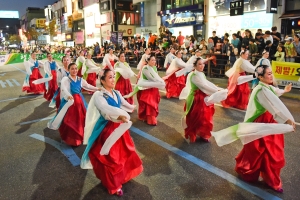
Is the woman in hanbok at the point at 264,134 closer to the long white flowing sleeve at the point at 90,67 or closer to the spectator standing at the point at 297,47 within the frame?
the spectator standing at the point at 297,47

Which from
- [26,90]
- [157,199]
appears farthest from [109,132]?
[26,90]

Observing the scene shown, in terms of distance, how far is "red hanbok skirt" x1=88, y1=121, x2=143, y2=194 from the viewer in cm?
361

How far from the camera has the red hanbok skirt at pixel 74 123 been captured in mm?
5516

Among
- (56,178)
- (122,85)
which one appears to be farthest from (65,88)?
(122,85)

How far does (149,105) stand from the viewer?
6734mm

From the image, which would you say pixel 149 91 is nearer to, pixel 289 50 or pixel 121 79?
pixel 121 79

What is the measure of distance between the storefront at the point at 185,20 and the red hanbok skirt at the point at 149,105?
14026 millimetres

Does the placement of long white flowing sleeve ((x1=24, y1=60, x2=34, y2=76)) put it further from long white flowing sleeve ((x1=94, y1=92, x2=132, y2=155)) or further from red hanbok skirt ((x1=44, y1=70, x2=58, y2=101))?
long white flowing sleeve ((x1=94, y1=92, x2=132, y2=155))

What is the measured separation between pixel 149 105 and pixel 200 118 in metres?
1.68

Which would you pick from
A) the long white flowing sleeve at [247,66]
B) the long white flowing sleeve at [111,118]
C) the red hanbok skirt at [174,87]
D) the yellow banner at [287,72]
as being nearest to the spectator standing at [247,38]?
the yellow banner at [287,72]

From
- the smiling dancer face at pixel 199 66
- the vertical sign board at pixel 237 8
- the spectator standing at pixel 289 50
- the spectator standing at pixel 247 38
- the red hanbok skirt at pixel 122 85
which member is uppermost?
the vertical sign board at pixel 237 8

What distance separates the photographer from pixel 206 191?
12.3 feet

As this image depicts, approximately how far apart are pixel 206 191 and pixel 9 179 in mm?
2918

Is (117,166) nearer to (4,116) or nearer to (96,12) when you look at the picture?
(4,116)
